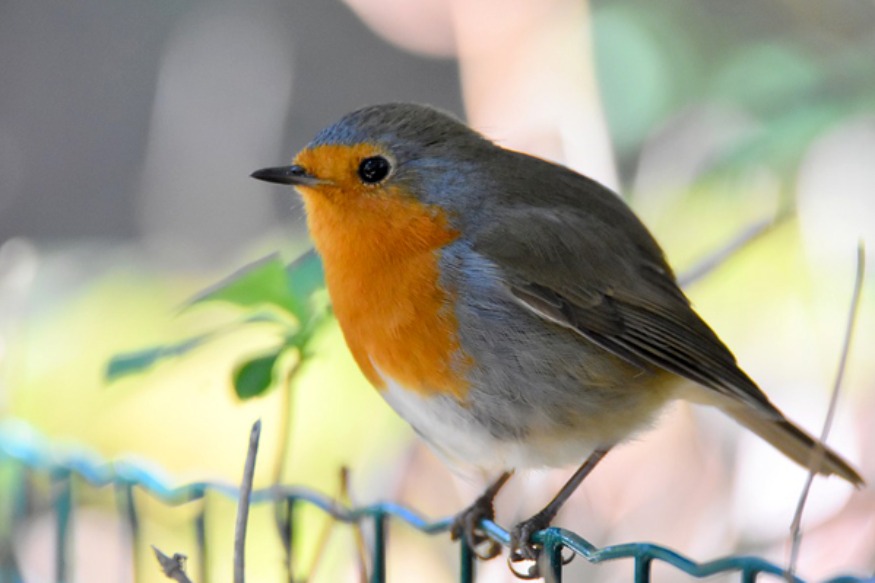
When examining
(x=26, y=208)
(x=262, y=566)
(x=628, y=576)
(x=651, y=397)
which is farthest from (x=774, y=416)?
(x=26, y=208)

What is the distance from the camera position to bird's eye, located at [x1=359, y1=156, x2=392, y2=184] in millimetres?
2752

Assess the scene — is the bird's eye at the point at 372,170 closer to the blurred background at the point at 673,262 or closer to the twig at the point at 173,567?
the blurred background at the point at 673,262

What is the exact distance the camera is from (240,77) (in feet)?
21.4

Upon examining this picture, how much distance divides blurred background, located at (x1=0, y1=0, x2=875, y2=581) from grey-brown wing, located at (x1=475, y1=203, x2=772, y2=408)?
0.18 m

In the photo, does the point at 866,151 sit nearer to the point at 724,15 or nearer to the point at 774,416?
the point at 724,15

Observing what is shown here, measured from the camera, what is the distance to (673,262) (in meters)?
3.86

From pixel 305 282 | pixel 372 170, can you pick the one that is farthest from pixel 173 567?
pixel 372 170

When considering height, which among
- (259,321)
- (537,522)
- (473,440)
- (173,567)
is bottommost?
(173,567)

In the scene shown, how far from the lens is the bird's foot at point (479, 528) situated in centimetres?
268

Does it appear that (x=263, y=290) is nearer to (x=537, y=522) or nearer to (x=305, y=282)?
(x=305, y=282)

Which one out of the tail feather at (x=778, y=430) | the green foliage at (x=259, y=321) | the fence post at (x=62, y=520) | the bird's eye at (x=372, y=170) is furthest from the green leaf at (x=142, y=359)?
the tail feather at (x=778, y=430)

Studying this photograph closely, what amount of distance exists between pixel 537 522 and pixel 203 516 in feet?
2.14

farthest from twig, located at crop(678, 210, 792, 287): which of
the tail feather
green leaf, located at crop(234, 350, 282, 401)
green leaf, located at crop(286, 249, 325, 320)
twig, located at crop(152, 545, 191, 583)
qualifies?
twig, located at crop(152, 545, 191, 583)

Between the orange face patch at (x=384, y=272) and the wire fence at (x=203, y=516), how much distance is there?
30cm
